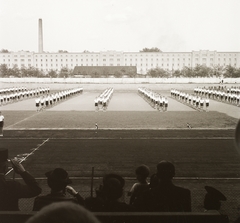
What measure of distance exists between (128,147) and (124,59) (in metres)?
110

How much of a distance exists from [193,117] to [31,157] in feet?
43.6

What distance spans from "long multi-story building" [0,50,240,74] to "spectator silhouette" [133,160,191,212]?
117m

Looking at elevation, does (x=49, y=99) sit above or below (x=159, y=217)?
below

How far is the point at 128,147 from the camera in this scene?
42.0 feet

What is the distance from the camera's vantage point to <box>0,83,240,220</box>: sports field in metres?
9.10

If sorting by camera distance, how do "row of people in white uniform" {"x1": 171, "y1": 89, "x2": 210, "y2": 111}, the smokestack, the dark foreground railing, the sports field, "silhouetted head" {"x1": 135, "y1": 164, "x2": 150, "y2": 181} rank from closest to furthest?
the dark foreground railing
"silhouetted head" {"x1": 135, "y1": 164, "x2": 150, "y2": 181}
the sports field
"row of people in white uniform" {"x1": 171, "y1": 89, "x2": 210, "y2": 111}
the smokestack

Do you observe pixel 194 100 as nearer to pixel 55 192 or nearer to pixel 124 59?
pixel 55 192

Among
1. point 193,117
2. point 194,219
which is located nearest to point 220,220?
point 194,219

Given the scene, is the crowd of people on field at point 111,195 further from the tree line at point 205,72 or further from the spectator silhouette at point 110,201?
the tree line at point 205,72

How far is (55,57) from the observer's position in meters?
125

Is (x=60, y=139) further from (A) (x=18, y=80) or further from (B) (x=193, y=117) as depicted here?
(A) (x=18, y=80)

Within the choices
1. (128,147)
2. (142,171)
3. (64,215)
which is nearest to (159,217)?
(64,215)

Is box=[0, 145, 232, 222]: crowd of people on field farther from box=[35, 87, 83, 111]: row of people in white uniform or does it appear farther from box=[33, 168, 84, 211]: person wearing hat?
box=[35, 87, 83, 111]: row of people in white uniform

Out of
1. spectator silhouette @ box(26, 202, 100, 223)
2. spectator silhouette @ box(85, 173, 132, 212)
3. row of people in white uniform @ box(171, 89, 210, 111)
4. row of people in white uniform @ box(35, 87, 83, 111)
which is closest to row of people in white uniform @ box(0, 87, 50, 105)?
row of people in white uniform @ box(35, 87, 83, 111)
